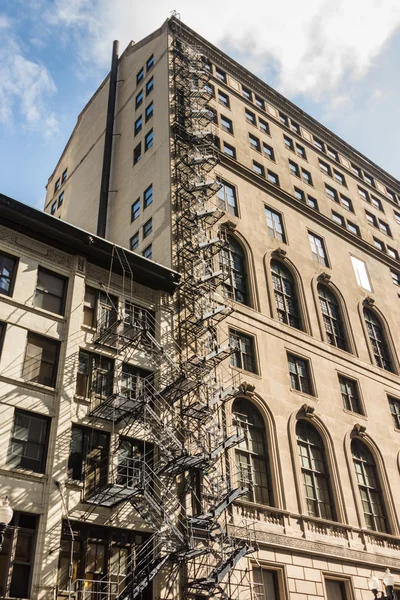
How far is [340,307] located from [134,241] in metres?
16.1

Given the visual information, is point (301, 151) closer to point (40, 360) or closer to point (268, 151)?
point (268, 151)

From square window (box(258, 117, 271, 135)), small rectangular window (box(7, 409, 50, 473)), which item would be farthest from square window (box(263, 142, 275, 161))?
small rectangular window (box(7, 409, 50, 473))

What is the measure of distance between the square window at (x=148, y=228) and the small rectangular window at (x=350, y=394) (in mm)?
15768

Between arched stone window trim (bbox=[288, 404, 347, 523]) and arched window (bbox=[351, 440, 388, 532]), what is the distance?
2.39 meters

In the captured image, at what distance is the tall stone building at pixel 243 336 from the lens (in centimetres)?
2662

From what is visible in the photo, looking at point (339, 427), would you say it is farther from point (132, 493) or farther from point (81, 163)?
point (81, 163)

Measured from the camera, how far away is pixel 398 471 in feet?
130

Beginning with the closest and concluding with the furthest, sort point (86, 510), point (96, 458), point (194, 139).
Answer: point (86, 510), point (96, 458), point (194, 139)

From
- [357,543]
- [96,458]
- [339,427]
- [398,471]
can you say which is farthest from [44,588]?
[398,471]

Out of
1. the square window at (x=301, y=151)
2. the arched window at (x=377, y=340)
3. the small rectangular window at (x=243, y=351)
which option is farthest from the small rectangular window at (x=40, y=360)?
the square window at (x=301, y=151)

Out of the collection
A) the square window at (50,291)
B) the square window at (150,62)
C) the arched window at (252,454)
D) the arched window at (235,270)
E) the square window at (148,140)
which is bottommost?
the arched window at (252,454)

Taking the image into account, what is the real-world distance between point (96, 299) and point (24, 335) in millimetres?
4949

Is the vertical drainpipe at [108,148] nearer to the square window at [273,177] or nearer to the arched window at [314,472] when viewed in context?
the square window at [273,177]

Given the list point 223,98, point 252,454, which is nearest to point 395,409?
point 252,454
